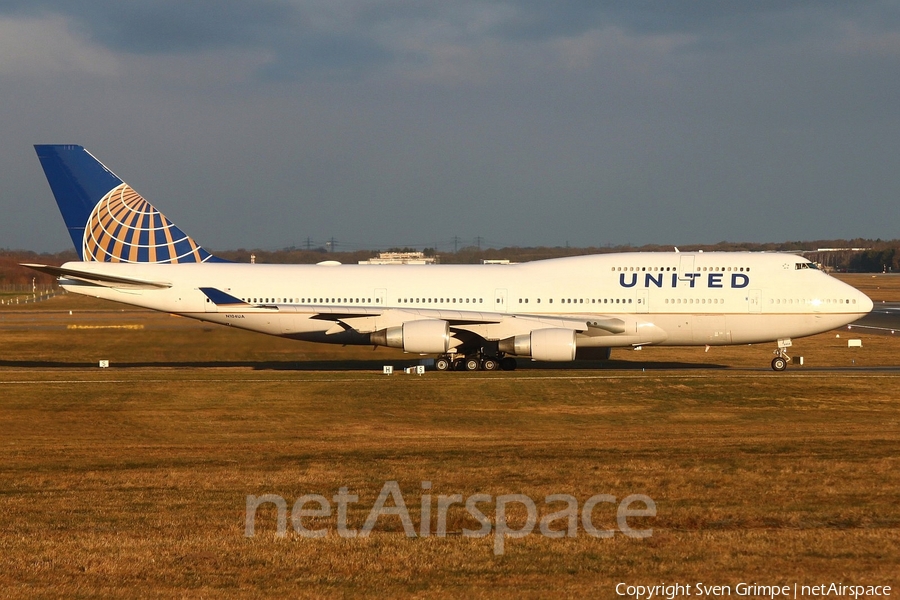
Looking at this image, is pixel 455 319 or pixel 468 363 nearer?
pixel 455 319

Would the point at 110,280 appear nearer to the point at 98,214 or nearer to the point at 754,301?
the point at 98,214

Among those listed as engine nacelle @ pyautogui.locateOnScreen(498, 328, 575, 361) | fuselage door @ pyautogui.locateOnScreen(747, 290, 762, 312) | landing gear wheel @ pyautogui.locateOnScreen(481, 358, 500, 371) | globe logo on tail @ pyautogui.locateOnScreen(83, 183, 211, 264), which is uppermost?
globe logo on tail @ pyautogui.locateOnScreen(83, 183, 211, 264)

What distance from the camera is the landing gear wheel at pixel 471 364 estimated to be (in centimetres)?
3575

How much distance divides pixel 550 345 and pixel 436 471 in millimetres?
16662

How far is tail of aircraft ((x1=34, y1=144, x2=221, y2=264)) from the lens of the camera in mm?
37875

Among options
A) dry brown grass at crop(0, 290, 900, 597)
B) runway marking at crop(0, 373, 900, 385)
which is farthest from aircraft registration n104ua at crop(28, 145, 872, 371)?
runway marking at crop(0, 373, 900, 385)

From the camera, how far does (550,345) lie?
33.2 metres

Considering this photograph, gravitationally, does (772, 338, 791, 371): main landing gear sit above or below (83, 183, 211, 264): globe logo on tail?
below

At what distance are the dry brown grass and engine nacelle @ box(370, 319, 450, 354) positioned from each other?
156 cm

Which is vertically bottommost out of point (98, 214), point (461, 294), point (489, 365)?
point (489, 365)

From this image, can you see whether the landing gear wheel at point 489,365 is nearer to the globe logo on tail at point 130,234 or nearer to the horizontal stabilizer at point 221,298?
the horizontal stabilizer at point 221,298

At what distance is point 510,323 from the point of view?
34.8 metres

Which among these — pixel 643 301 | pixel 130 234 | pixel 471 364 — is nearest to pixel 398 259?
pixel 130 234

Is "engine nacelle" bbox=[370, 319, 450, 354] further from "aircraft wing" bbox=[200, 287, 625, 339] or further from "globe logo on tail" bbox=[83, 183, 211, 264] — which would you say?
"globe logo on tail" bbox=[83, 183, 211, 264]
